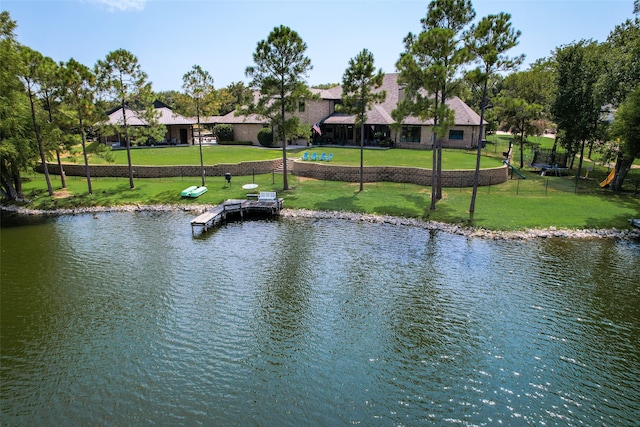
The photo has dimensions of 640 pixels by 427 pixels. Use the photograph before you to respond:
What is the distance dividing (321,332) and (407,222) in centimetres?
1327

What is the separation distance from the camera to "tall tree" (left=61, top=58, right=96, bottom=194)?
93.6 ft

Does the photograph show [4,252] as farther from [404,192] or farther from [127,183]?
[404,192]

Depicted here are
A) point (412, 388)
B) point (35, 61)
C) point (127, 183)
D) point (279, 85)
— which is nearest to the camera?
point (412, 388)

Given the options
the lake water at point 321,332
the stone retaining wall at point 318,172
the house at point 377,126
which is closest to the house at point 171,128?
the house at point 377,126

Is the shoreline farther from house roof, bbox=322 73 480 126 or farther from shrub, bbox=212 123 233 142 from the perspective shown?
shrub, bbox=212 123 233 142

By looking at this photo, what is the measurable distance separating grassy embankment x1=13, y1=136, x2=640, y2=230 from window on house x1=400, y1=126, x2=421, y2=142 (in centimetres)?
889

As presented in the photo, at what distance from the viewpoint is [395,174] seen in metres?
35.6

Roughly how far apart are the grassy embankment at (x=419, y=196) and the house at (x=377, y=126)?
7906 mm

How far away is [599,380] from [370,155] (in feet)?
112

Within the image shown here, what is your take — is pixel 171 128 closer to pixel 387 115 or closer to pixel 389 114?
pixel 387 115

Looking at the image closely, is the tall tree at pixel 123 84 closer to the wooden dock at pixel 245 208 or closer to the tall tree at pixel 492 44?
the wooden dock at pixel 245 208

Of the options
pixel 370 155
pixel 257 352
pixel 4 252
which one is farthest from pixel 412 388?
pixel 370 155

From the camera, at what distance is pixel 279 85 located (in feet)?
100

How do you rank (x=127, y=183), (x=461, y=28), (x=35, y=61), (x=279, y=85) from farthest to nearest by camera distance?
(x=127, y=183) < (x=279, y=85) < (x=35, y=61) < (x=461, y=28)
